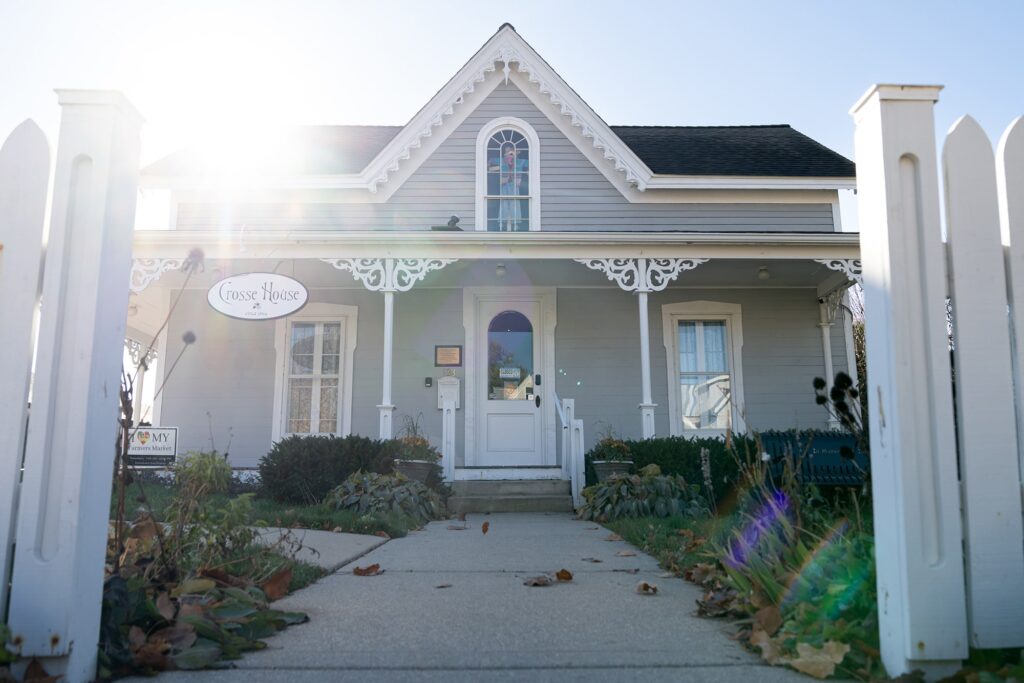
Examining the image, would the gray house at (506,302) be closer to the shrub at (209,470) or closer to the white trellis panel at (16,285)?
the shrub at (209,470)

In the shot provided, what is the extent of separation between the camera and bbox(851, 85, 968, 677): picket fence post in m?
2.42

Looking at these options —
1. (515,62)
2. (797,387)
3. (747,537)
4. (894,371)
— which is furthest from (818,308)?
(894,371)

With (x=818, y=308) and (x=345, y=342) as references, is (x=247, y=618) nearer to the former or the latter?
(x=345, y=342)

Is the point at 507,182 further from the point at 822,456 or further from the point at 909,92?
the point at 909,92

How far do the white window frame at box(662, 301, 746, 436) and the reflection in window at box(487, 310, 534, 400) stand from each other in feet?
6.90

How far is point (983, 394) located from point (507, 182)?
35.6 feet

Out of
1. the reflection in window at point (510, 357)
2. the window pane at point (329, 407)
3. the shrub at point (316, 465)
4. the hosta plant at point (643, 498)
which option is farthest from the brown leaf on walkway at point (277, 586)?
the window pane at point (329, 407)

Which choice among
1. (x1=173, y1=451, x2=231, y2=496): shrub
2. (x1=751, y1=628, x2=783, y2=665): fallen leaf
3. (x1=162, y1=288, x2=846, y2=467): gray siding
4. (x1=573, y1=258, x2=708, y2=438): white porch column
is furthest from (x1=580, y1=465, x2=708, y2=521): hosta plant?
(x1=751, y1=628, x2=783, y2=665): fallen leaf

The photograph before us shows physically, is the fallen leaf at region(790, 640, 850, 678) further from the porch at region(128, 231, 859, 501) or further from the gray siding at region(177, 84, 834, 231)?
the gray siding at region(177, 84, 834, 231)

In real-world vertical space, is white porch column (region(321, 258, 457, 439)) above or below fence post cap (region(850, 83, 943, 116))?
above

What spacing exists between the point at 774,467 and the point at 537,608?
605 cm

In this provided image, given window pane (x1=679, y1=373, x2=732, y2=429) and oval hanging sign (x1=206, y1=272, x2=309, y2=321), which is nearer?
oval hanging sign (x1=206, y1=272, x2=309, y2=321)

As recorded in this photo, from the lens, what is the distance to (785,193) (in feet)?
42.5

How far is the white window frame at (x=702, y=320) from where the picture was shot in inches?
484
